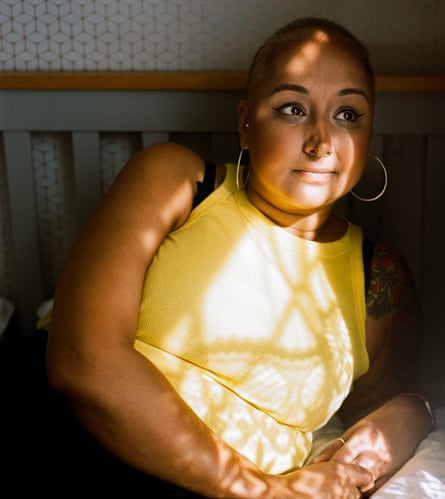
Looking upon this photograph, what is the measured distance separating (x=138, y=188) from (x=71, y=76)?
0.44 meters

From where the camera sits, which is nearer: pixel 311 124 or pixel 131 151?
pixel 311 124

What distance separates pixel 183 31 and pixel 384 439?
34.0 inches

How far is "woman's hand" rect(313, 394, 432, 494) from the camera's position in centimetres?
106

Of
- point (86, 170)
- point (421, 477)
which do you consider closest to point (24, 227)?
point (86, 170)

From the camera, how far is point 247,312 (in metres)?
1.07

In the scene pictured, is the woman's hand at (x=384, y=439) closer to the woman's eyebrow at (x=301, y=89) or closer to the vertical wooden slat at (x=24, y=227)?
the woman's eyebrow at (x=301, y=89)

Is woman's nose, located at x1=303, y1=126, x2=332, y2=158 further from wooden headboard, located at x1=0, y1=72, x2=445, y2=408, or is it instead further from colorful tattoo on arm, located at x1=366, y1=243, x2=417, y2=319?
wooden headboard, located at x1=0, y1=72, x2=445, y2=408

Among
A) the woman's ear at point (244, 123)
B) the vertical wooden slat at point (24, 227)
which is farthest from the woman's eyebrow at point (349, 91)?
the vertical wooden slat at point (24, 227)

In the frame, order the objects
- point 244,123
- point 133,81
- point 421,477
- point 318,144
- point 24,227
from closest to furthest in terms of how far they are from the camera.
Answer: point 421,477
point 318,144
point 244,123
point 133,81
point 24,227

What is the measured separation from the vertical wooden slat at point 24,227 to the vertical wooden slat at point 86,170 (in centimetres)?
10

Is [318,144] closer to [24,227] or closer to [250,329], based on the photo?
[250,329]

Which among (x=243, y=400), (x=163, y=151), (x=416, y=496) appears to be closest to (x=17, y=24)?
(x=163, y=151)

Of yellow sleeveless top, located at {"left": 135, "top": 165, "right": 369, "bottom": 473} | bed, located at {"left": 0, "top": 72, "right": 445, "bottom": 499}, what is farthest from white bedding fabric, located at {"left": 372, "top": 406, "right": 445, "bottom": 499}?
bed, located at {"left": 0, "top": 72, "right": 445, "bottom": 499}

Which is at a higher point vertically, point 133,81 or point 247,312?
point 133,81
